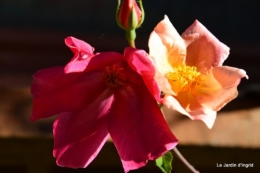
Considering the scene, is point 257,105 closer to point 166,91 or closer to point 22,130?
point 22,130

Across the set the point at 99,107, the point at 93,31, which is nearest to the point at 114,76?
the point at 99,107

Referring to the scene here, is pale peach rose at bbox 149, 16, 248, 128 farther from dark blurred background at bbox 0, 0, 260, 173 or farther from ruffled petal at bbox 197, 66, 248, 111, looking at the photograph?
dark blurred background at bbox 0, 0, 260, 173

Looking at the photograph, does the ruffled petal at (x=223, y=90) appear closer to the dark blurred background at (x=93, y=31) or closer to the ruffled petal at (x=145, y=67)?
the ruffled petal at (x=145, y=67)

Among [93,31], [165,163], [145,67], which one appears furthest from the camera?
[93,31]

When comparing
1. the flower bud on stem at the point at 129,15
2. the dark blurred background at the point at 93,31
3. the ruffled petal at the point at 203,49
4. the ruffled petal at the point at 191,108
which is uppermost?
the flower bud on stem at the point at 129,15

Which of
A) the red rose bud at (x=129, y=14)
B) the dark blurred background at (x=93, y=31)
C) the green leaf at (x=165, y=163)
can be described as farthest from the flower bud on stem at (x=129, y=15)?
the dark blurred background at (x=93, y=31)

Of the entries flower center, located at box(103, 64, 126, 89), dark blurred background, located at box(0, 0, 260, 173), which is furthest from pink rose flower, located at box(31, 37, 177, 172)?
dark blurred background, located at box(0, 0, 260, 173)

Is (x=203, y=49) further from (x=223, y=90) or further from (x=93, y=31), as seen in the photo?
(x=93, y=31)
